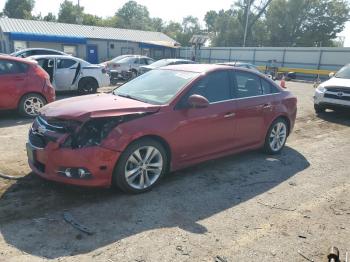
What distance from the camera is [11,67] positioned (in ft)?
27.8

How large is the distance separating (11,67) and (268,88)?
6018 mm

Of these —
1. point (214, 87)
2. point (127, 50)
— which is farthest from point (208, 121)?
point (127, 50)

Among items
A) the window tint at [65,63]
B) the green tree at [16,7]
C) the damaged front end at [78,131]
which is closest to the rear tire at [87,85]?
the window tint at [65,63]

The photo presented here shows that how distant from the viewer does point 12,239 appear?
3453 millimetres

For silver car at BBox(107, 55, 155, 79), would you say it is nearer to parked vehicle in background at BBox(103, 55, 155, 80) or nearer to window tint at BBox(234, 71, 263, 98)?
parked vehicle in background at BBox(103, 55, 155, 80)

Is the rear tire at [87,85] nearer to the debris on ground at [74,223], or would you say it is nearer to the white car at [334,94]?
the white car at [334,94]

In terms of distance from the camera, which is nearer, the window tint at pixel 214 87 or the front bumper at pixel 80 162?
the front bumper at pixel 80 162

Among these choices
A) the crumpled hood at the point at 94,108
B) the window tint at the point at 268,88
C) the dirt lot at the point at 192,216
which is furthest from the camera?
the window tint at the point at 268,88

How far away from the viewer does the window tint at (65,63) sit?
40.2 feet

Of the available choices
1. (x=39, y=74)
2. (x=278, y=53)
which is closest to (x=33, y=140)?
(x=39, y=74)

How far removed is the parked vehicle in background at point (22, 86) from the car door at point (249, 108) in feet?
17.4

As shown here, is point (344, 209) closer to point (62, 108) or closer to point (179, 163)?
point (179, 163)

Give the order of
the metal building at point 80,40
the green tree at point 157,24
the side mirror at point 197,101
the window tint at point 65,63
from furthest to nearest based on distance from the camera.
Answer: the green tree at point 157,24, the metal building at point 80,40, the window tint at point 65,63, the side mirror at point 197,101

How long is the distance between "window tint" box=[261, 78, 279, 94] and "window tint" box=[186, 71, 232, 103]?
1.00 metres
